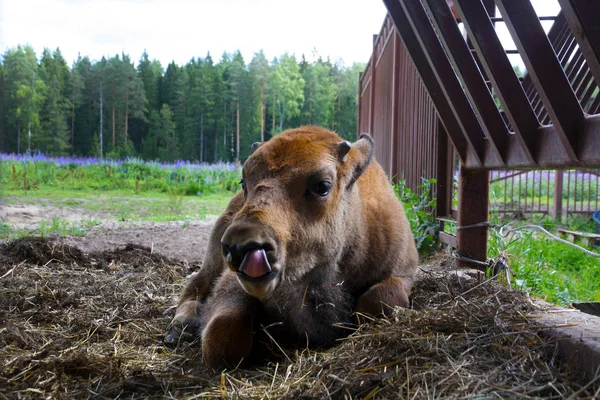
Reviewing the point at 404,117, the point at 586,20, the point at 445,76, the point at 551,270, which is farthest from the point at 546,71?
the point at 404,117

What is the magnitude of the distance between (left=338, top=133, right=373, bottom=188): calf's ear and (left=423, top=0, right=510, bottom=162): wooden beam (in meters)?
0.98

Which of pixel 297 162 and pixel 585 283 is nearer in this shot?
pixel 297 162

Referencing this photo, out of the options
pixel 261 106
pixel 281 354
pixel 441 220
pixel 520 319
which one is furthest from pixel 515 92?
pixel 261 106

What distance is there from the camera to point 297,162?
3188 millimetres

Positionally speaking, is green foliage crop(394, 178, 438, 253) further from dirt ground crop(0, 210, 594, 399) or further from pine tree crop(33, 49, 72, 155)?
pine tree crop(33, 49, 72, 155)

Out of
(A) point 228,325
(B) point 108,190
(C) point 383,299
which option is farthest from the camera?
(B) point 108,190

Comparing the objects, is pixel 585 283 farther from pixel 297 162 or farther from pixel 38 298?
pixel 38 298

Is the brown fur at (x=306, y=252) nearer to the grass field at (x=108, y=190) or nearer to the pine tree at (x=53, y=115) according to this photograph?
the grass field at (x=108, y=190)

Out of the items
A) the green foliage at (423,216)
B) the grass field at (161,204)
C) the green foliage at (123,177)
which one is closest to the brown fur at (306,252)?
the grass field at (161,204)

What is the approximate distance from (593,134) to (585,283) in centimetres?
395

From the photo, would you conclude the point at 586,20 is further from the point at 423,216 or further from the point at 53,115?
the point at 53,115

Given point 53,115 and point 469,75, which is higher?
point 53,115

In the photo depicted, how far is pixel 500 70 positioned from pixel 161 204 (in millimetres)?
10632

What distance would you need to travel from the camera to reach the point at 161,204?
1305cm
